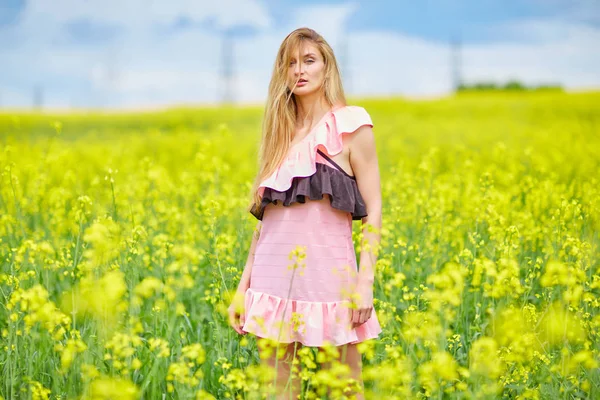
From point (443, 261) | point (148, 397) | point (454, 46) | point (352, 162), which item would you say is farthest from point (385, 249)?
point (454, 46)

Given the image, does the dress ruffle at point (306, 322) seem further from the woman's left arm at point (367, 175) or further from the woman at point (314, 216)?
the woman's left arm at point (367, 175)

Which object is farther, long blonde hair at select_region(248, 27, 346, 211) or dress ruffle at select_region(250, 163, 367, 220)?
long blonde hair at select_region(248, 27, 346, 211)

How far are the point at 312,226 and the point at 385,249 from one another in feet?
4.95

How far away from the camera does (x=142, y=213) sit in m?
4.79

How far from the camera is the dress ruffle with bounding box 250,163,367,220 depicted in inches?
97.6

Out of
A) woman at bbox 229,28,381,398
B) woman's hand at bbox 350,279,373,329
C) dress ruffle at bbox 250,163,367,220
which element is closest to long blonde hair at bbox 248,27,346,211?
woman at bbox 229,28,381,398

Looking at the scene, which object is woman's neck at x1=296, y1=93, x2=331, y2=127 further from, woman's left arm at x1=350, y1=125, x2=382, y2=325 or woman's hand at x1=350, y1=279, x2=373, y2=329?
woman's hand at x1=350, y1=279, x2=373, y2=329

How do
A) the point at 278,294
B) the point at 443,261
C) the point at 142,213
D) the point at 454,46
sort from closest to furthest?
the point at 278,294, the point at 443,261, the point at 142,213, the point at 454,46

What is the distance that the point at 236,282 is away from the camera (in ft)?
10.2

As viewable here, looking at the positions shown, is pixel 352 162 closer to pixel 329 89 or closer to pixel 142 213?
pixel 329 89

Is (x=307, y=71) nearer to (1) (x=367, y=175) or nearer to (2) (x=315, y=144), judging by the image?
(2) (x=315, y=144)

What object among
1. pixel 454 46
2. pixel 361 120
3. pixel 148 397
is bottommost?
pixel 148 397

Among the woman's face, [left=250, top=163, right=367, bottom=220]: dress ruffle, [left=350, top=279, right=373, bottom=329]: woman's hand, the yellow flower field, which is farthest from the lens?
the woman's face

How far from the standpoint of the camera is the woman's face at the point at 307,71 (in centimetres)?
265
